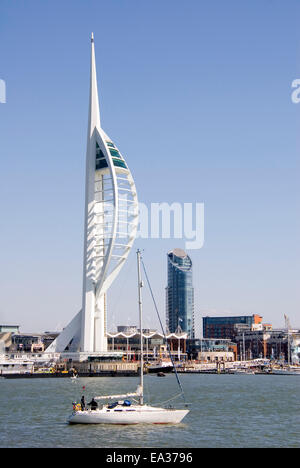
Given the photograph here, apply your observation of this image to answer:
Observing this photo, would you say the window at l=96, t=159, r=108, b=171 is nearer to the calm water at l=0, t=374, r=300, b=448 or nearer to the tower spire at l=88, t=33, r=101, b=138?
the tower spire at l=88, t=33, r=101, b=138

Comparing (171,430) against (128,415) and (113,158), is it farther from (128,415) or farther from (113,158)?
(113,158)

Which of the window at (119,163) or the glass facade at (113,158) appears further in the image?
the glass facade at (113,158)

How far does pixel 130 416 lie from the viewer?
41.1 metres

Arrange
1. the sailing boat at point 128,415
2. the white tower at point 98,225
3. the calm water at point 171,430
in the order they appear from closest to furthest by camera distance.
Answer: the calm water at point 171,430
the sailing boat at point 128,415
the white tower at point 98,225

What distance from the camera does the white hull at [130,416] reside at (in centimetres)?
4116

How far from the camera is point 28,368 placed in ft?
468

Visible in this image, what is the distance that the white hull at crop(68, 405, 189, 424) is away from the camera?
41.2m

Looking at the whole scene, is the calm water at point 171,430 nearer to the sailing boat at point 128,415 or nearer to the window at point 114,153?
the sailing boat at point 128,415

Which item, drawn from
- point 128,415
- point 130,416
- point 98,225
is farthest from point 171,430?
point 98,225

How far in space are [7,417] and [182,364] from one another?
131927 mm

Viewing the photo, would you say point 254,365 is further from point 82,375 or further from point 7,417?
point 7,417

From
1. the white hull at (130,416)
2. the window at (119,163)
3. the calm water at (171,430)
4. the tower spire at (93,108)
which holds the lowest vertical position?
the calm water at (171,430)

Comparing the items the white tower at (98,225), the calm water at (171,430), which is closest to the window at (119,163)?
the white tower at (98,225)

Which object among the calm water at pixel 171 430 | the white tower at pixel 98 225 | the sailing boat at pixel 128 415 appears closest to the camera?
the calm water at pixel 171 430
